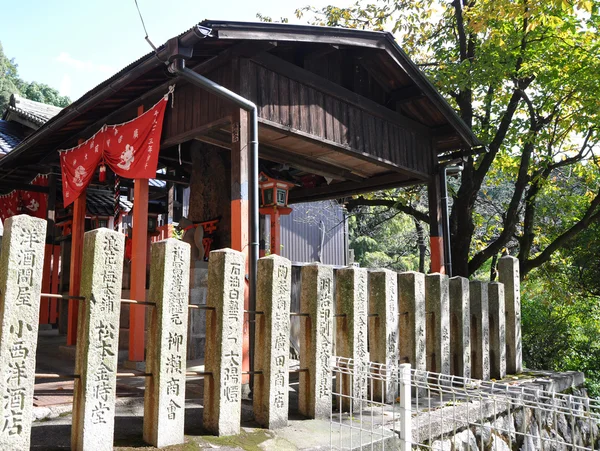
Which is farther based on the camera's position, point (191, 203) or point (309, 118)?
point (191, 203)

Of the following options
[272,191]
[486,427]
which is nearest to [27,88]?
[272,191]

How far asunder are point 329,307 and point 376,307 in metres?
0.95

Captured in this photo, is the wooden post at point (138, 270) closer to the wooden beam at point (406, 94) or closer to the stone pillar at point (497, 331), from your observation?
the wooden beam at point (406, 94)

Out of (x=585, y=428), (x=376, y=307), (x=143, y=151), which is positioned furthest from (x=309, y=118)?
(x=585, y=428)

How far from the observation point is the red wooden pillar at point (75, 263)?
1008 cm

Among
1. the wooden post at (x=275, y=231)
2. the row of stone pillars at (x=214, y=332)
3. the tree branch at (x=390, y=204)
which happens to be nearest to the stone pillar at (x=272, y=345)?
the row of stone pillars at (x=214, y=332)

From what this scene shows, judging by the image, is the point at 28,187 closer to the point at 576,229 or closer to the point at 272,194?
the point at 272,194

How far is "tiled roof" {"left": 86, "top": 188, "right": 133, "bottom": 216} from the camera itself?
15.7 m

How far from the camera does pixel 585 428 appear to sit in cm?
767

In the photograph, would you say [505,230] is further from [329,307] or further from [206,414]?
[206,414]

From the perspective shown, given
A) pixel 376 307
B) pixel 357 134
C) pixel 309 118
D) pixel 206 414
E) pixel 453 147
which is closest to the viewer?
pixel 206 414

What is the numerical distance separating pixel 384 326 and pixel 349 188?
20.1ft

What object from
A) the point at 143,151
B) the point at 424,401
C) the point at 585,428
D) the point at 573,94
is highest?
the point at 573,94

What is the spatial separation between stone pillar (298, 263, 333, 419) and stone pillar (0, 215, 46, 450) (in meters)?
2.74
